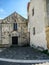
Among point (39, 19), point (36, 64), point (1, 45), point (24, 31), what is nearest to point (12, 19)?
point (24, 31)

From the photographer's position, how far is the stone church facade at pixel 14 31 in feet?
92.3

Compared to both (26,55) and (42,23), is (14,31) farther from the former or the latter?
(26,55)

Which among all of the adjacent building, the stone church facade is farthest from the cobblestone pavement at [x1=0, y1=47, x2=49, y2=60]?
the stone church facade

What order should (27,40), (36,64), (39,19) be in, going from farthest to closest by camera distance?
(27,40)
(39,19)
(36,64)

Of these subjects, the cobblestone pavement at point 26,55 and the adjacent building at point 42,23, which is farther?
the adjacent building at point 42,23

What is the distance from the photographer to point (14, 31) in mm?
28359

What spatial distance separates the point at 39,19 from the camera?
771 inches

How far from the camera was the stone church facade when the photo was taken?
92.3ft

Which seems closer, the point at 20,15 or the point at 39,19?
the point at 39,19

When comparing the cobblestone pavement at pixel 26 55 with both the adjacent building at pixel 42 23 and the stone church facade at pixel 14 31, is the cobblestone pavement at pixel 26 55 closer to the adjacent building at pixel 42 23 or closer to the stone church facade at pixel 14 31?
the adjacent building at pixel 42 23

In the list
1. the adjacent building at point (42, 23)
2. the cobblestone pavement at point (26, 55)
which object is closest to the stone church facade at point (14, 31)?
the adjacent building at point (42, 23)

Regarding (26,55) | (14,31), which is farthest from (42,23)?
(14,31)

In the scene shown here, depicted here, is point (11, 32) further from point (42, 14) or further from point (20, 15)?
point (42, 14)

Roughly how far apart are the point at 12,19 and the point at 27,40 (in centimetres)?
504
